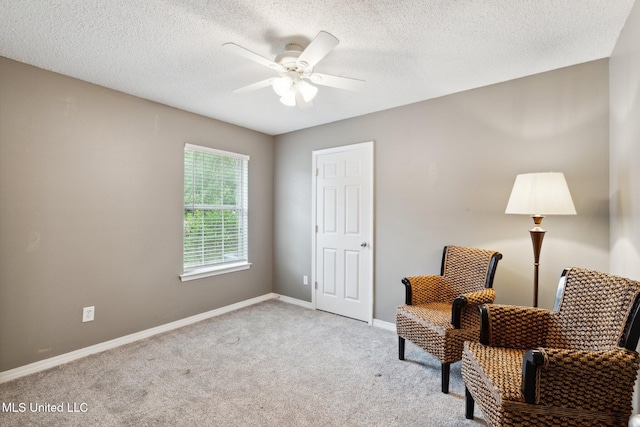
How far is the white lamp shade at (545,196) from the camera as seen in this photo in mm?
2051

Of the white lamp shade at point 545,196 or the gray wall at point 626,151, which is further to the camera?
the white lamp shade at point 545,196

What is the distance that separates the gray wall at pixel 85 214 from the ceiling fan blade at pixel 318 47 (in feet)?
6.76

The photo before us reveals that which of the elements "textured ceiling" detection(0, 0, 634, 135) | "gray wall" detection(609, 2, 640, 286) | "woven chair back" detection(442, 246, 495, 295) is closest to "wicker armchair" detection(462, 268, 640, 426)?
"gray wall" detection(609, 2, 640, 286)

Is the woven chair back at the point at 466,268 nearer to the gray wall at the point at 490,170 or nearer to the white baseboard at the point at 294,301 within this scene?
the gray wall at the point at 490,170

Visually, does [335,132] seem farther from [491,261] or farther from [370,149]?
[491,261]

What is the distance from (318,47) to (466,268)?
2.12 meters

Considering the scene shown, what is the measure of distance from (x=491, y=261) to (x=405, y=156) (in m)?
1.37

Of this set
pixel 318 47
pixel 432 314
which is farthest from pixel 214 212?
pixel 432 314

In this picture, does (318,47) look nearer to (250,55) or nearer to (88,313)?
(250,55)

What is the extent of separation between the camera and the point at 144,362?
8.47ft

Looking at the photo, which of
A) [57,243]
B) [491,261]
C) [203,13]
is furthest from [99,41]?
[491,261]

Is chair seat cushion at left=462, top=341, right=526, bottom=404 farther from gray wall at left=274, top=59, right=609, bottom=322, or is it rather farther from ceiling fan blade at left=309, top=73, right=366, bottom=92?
ceiling fan blade at left=309, top=73, right=366, bottom=92

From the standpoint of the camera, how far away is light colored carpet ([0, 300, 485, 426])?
1.90 metres

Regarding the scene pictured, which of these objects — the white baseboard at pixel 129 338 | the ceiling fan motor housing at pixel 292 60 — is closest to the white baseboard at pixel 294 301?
the white baseboard at pixel 129 338
